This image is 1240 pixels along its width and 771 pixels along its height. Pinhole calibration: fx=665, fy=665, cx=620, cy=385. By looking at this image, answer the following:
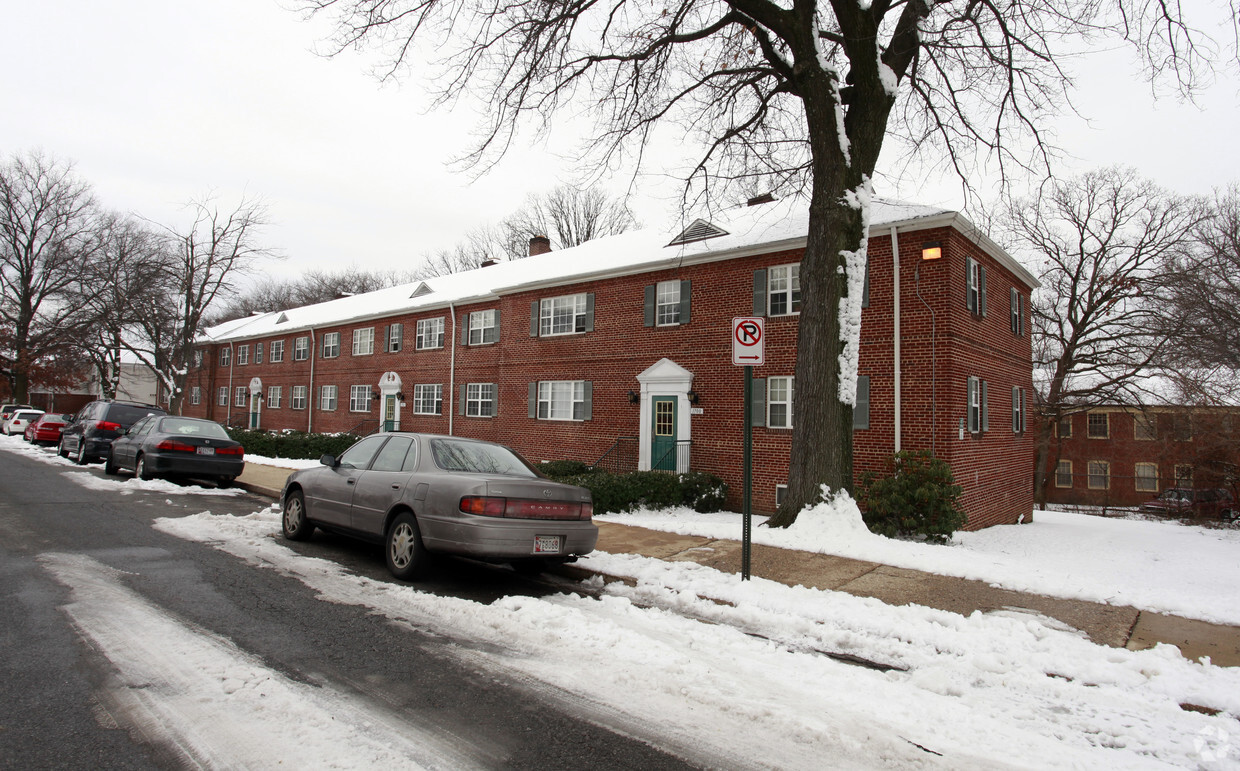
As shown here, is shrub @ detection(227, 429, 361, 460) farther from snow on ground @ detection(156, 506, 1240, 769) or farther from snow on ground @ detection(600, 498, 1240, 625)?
snow on ground @ detection(156, 506, 1240, 769)

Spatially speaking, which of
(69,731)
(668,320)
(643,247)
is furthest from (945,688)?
(643,247)

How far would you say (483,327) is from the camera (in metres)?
23.3

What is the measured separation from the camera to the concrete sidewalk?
5.48m

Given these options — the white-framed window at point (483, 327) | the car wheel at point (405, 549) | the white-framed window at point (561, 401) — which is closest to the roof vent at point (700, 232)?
the white-framed window at point (561, 401)

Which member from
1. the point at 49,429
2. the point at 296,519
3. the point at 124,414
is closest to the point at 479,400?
the point at 124,414

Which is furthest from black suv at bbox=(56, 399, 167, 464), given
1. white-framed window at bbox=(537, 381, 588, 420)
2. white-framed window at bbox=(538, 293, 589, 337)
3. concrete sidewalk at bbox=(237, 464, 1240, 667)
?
concrete sidewalk at bbox=(237, 464, 1240, 667)

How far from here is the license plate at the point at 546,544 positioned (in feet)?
20.8

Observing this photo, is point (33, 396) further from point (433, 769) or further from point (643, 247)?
point (433, 769)

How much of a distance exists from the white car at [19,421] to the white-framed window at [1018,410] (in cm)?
4344

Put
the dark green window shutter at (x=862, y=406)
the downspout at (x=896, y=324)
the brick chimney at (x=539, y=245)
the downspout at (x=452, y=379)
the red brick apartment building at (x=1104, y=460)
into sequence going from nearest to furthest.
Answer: the downspout at (x=896, y=324) < the dark green window shutter at (x=862, y=406) < the downspout at (x=452, y=379) < the brick chimney at (x=539, y=245) < the red brick apartment building at (x=1104, y=460)

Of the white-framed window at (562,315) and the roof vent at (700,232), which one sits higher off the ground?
the roof vent at (700,232)

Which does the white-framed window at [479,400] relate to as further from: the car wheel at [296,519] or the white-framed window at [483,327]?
the car wheel at [296,519]

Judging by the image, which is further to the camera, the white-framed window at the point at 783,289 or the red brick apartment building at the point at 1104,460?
the red brick apartment building at the point at 1104,460

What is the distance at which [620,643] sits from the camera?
486cm
